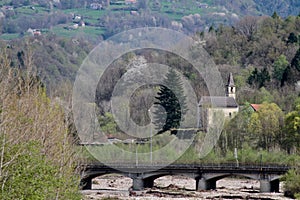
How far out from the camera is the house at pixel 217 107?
319 ft

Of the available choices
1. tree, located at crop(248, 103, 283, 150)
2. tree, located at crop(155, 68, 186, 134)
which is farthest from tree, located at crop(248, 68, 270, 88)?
tree, located at crop(248, 103, 283, 150)

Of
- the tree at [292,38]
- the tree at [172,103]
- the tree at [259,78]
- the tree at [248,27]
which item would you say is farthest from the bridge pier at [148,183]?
the tree at [248,27]

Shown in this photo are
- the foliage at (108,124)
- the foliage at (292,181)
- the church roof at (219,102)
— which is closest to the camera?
the foliage at (292,181)

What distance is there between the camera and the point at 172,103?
99.7 m

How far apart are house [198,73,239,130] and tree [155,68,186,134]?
220cm

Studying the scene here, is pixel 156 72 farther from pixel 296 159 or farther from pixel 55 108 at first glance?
pixel 55 108

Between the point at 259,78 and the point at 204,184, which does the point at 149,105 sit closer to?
the point at 259,78

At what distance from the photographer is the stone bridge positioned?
219 feet

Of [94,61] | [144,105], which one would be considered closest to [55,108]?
[144,105]

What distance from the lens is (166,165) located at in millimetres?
74500

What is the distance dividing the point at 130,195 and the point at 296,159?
12812mm

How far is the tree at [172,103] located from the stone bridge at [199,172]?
18760mm

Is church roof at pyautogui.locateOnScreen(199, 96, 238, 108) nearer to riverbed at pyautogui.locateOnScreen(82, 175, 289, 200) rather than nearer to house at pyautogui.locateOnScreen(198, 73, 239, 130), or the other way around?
house at pyautogui.locateOnScreen(198, 73, 239, 130)

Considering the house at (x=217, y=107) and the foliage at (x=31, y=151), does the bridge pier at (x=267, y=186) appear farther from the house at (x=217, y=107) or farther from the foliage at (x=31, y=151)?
the house at (x=217, y=107)
